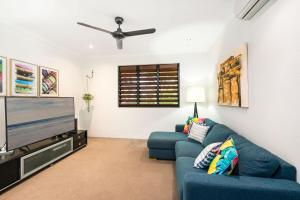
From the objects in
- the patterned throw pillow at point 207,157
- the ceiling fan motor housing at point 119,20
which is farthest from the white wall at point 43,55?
the patterned throw pillow at point 207,157

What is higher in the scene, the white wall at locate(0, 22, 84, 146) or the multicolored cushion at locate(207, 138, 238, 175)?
the white wall at locate(0, 22, 84, 146)

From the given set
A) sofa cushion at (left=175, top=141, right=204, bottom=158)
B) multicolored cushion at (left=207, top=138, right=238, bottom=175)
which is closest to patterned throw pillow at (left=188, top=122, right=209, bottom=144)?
sofa cushion at (left=175, top=141, right=204, bottom=158)

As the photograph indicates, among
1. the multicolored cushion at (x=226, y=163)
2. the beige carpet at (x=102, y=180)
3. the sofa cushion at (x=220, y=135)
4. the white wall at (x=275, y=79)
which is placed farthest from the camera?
the sofa cushion at (x=220, y=135)

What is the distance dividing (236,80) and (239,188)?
1.58 metres

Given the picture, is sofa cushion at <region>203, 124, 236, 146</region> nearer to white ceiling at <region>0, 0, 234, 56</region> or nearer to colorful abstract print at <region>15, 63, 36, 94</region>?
white ceiling at <region>0, 0, 234, 56</region>

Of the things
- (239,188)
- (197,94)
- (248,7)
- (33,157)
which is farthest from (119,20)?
(239,188)

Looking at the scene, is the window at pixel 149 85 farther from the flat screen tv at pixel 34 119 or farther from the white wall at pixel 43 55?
the flat screen tv at pixel 34 119

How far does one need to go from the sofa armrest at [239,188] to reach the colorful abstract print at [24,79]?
10.5 feet

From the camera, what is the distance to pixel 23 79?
9.96 ft

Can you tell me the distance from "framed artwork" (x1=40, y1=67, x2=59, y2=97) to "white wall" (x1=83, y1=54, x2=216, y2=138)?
121 centimetres

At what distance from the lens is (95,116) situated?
16.3ft

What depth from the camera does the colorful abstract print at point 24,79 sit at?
292 centimetres

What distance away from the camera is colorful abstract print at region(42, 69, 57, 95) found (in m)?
3.52

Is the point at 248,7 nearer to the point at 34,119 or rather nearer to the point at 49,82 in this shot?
the point at 34,119
